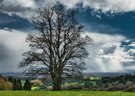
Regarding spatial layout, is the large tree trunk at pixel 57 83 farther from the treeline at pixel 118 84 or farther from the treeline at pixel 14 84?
the treeline at pixel 14 84

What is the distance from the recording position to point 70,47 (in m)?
54.3

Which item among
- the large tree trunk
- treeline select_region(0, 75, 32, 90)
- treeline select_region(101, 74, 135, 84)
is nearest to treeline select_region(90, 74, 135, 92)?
treeline select_region(101, 74, 135, 84)

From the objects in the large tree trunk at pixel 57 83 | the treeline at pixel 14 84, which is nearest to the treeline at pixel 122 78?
the large tree trunk at pixel 57 83

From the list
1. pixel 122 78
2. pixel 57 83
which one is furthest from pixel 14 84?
pixel 122 78

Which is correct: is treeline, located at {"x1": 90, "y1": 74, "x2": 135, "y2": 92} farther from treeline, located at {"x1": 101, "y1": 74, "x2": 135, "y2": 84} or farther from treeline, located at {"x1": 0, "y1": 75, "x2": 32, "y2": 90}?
treeline, located at {"x1": 0, "y1": 75, "x2": 32, "y2": 90}

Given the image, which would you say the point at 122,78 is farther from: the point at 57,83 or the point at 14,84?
the point at 14,84

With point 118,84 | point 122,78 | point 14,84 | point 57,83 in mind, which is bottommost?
point 118,84

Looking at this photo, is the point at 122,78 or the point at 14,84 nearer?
the point at 122,78

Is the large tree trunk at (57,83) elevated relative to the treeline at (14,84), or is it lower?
lower

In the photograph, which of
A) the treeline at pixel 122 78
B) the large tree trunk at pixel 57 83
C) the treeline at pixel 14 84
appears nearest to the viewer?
the treeline at pixel 122 78

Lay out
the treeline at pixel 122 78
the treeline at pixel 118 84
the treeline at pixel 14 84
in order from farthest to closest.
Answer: the treeline at pixel 14 84 → the treeline at pixel 122 78 → the treeline at pixel 118 84

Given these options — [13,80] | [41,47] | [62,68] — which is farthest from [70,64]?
[13,80]

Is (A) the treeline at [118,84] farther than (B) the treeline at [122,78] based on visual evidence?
Answer: No

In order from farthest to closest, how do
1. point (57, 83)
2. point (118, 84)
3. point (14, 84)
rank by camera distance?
1. point (14, 84)
2. point (57, 83)
3. point (118, 84)
